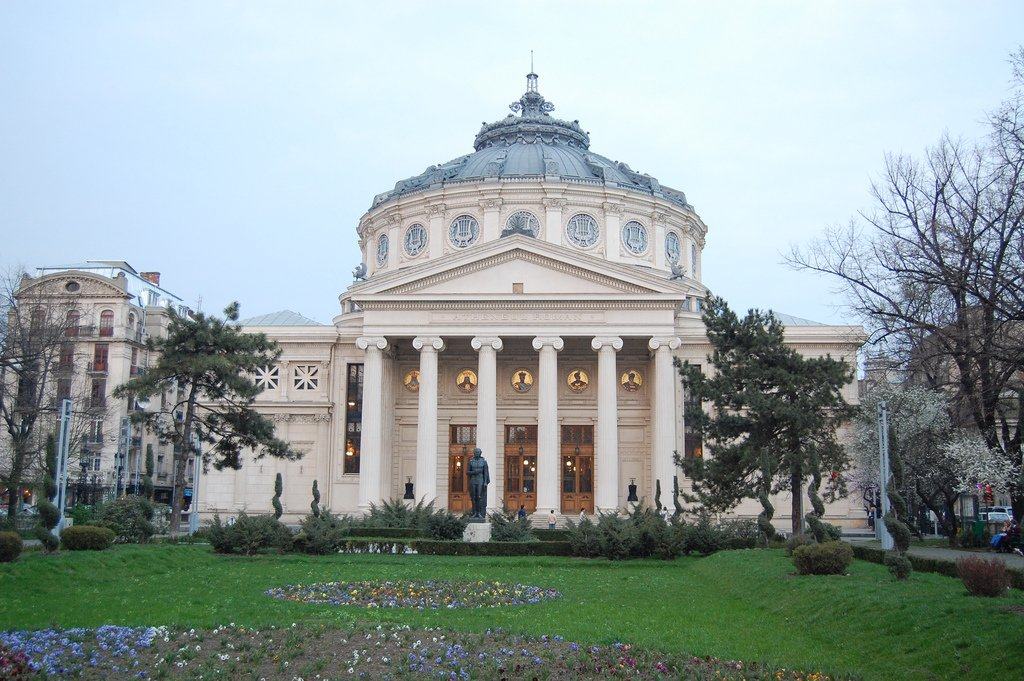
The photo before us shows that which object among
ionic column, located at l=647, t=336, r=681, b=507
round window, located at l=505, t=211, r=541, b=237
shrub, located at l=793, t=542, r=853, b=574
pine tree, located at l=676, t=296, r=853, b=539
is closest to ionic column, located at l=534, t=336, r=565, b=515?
ionic column, located at l=647, t=336, r=681, b=507

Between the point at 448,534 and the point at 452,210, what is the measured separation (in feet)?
103

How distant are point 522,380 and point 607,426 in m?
8.07

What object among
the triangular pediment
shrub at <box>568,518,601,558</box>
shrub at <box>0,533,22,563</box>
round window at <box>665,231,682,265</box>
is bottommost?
shrub at <box>568,518,601,558</box>

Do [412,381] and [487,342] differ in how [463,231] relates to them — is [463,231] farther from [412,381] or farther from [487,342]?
[487,342]

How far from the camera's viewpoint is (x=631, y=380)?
57375 millimetres

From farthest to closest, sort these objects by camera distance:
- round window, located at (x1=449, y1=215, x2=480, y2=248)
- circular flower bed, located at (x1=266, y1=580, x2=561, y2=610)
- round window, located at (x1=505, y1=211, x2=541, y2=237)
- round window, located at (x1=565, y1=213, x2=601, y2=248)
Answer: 1. round window, located at (x1=449, y1=215, x2=480, y2=248)
2. round window, located at (x1=565, y1=213, x2=601, y2=248)
3. round window, located at (x1=505, y1=211, x2=541, y2=237)
4. circular flower bed, located at (x1=266, y1=580, x2=561, y2=610)

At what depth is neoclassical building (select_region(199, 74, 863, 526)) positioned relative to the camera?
51844mm

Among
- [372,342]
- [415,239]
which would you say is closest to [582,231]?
[415,239]

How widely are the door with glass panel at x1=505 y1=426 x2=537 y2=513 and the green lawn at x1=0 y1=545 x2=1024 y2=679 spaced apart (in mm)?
27772

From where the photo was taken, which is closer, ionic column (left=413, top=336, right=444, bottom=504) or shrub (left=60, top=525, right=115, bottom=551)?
shrub (left=60, top=525, right=115, bottom=551)

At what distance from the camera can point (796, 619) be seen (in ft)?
59.8

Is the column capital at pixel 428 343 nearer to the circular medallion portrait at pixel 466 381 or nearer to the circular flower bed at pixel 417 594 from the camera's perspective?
the circular medallion portrait at pixel 466 381

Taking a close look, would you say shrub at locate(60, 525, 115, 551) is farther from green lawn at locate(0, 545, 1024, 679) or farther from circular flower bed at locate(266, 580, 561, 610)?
circular flower bed at locate(266, 580, 561, 610)

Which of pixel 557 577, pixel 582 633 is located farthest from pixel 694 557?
pixel 582 633
